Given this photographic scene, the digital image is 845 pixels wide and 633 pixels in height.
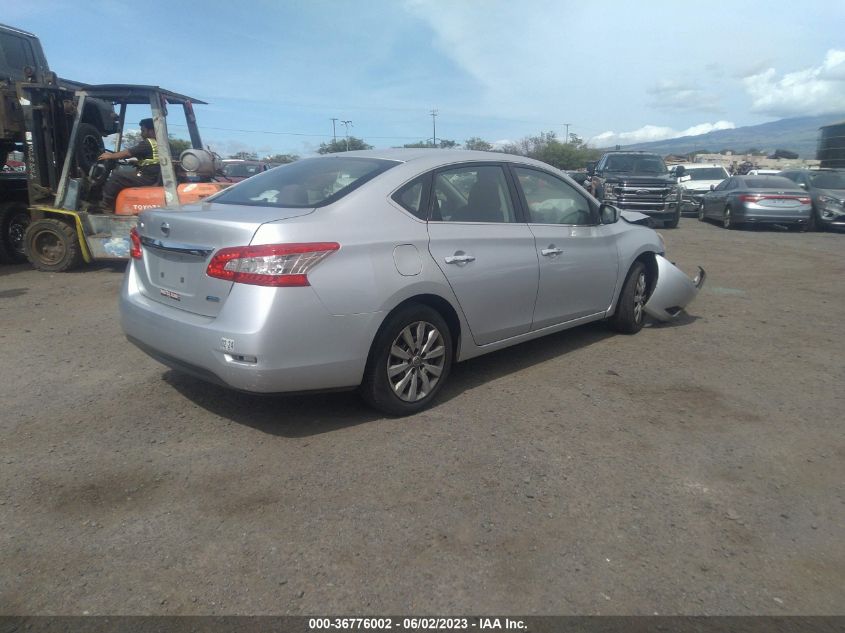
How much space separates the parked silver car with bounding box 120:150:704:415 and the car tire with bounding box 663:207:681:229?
12682 mm

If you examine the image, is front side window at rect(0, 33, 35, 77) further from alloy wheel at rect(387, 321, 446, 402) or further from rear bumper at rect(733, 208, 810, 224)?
rear bumper at rect(733, 208, 810, 224)

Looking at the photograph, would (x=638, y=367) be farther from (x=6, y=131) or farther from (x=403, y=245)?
(x=6, y=131)

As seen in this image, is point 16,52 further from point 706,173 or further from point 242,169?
point 706,173

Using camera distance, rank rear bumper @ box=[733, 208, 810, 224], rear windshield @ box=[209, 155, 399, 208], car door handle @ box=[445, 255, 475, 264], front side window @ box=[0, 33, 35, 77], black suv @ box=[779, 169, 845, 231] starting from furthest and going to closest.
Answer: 1. black suv @ box=[779, 169, 845, 231]
2. rear bumper @ box=[733, 208, 810, 224]
3. front side window @ box=[0, 33, 35, 77]
4. car door handle @ box=[445, 255, 475, 264]
5. rear windshield @ box=[209, 155, 399, 208]

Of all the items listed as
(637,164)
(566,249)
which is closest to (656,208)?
(637,164)

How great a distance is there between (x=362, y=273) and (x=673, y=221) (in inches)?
600

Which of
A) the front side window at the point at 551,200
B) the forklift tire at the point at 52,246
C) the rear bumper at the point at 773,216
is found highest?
the front side window at the point at 551,200

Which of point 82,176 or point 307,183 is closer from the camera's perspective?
point 307,183

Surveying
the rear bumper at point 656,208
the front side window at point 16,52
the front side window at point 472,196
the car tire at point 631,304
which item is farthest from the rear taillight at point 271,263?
the rear bumper at point 656,208

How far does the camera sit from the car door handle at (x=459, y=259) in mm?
4152

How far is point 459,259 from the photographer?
166 inches

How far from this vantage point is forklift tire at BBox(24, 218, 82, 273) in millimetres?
8633

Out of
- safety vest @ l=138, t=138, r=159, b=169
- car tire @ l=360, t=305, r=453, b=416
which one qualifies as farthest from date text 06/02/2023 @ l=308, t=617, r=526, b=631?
safety vest @ l=138, t=138, r=159, b=169

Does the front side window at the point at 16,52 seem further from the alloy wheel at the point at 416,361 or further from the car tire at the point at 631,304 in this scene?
the car tire at the point at 631,304
